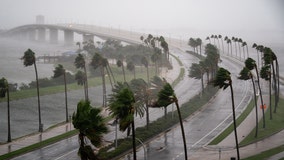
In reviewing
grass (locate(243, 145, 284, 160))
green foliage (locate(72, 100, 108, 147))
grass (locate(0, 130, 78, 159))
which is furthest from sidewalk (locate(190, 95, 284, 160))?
green foliage (locate(72, 100, 108, 147))

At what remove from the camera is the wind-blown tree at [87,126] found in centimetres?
3206

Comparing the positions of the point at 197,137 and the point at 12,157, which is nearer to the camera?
the point at 12,157

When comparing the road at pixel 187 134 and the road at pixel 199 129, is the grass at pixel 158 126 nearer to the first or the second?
the road at pixel 199 129

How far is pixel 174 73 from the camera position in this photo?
134 meters

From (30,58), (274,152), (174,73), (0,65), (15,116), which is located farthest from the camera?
(0,65)

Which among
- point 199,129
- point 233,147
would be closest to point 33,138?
point 199,129

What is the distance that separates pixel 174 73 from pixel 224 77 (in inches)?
3295

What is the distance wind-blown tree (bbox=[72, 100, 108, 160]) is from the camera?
3206 centimetres

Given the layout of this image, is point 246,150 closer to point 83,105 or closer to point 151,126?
point 151,126

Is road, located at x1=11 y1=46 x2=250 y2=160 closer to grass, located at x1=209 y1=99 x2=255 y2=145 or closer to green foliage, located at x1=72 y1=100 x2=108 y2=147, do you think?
grass, located at x1=209 y1=99 x2=255 y2=145

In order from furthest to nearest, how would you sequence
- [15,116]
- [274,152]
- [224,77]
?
[15,116]
[274,152]
[224,77]

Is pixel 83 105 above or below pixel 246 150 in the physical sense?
above

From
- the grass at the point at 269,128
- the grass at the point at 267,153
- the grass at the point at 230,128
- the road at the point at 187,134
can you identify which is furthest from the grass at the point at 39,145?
the grass at the point at 267,153

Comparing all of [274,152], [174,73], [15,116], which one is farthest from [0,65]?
[274,152]
